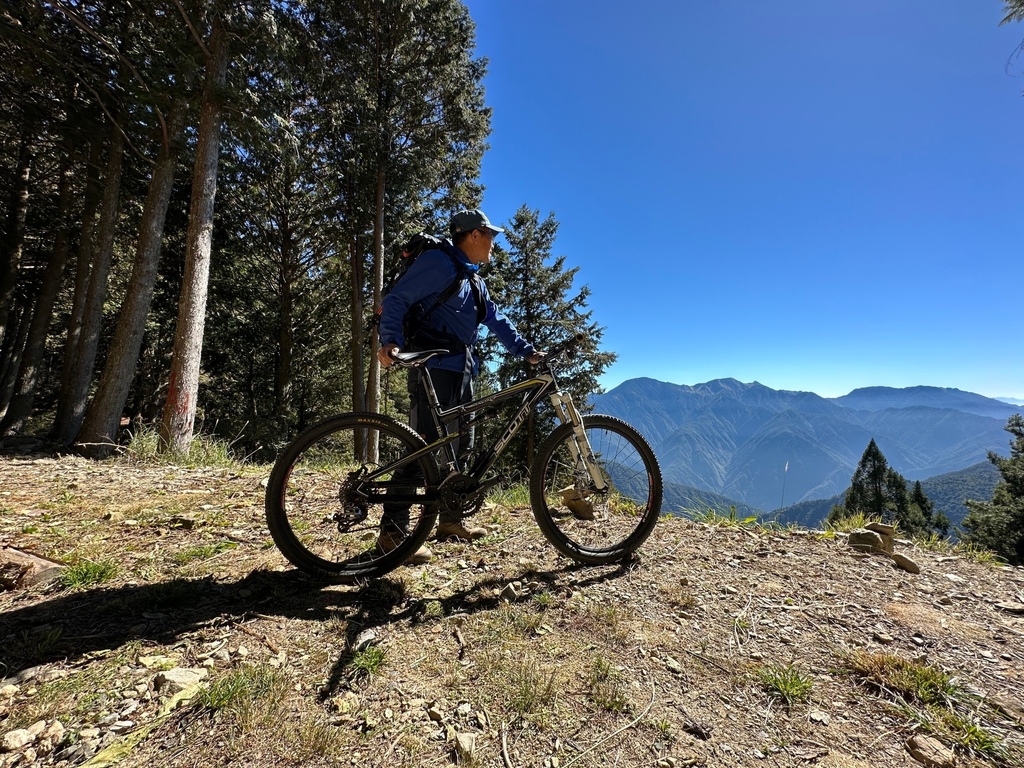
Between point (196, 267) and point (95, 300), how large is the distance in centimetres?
486

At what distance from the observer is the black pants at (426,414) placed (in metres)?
2.88

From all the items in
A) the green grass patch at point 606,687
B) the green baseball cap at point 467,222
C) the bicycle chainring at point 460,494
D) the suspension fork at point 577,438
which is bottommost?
the green grass patch at point 606,687

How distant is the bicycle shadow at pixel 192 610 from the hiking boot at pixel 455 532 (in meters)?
0.68

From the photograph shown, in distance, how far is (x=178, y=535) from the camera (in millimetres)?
3064

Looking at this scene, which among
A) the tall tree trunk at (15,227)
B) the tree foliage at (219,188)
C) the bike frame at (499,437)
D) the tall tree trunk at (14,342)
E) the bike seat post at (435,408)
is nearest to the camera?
the bike frame at (499,437)

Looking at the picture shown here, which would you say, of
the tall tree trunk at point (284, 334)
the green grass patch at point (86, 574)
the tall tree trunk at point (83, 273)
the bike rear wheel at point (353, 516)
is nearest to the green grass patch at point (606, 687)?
the bike rear wheel at point (353, 516)

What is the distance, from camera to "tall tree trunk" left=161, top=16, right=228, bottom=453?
Result: 6270mm

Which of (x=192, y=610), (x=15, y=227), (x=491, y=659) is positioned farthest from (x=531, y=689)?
(x=15, y=227)

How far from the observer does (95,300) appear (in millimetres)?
9070

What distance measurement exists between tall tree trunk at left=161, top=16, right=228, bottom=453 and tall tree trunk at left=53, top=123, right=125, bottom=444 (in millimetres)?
4160

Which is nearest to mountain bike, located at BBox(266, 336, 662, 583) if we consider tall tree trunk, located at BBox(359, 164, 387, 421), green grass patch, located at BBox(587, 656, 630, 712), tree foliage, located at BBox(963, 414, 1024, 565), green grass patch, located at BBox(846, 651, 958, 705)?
green grass patch, located at BBox(587, 656, 630, 712)

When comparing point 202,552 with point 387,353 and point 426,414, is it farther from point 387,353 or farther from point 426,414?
point 387,353

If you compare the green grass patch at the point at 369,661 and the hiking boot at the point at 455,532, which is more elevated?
the hiking boot at the point at 455,532

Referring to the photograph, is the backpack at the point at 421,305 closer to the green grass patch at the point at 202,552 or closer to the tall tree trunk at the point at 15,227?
the green grass patch at the point at 202,552
